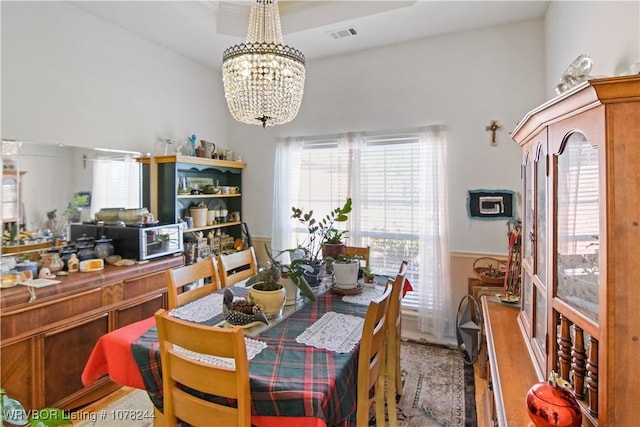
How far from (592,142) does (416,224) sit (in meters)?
2.68

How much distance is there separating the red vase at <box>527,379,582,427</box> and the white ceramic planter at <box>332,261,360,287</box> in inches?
52.6

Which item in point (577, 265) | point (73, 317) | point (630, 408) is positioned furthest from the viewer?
point (73, 317)

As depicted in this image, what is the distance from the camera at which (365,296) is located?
7.15 feet

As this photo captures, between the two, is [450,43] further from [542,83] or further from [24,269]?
[24,269]

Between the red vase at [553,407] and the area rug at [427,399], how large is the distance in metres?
1.45

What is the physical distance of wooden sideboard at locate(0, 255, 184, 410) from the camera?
1964 mm

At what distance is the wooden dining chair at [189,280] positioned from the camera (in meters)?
1.99

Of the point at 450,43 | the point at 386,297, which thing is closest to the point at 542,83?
the point at 450,43

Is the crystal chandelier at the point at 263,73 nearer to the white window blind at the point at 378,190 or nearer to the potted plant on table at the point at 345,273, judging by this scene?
the potted plant on table at the point at 345,273

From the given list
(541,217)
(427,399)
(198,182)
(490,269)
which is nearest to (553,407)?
(541,217)

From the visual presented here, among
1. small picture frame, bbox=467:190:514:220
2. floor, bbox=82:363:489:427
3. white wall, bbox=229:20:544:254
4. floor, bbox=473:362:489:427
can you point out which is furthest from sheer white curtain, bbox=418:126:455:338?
floor, bbox=82:363:489:427

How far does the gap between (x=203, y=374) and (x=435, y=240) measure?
261 centimetres

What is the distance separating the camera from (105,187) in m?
2.98

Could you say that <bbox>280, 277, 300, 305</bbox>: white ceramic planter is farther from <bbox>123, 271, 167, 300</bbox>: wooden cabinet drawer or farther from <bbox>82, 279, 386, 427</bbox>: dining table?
<bbox>123, 271, 167, 300</bbox>: wooden cabinet drawer
